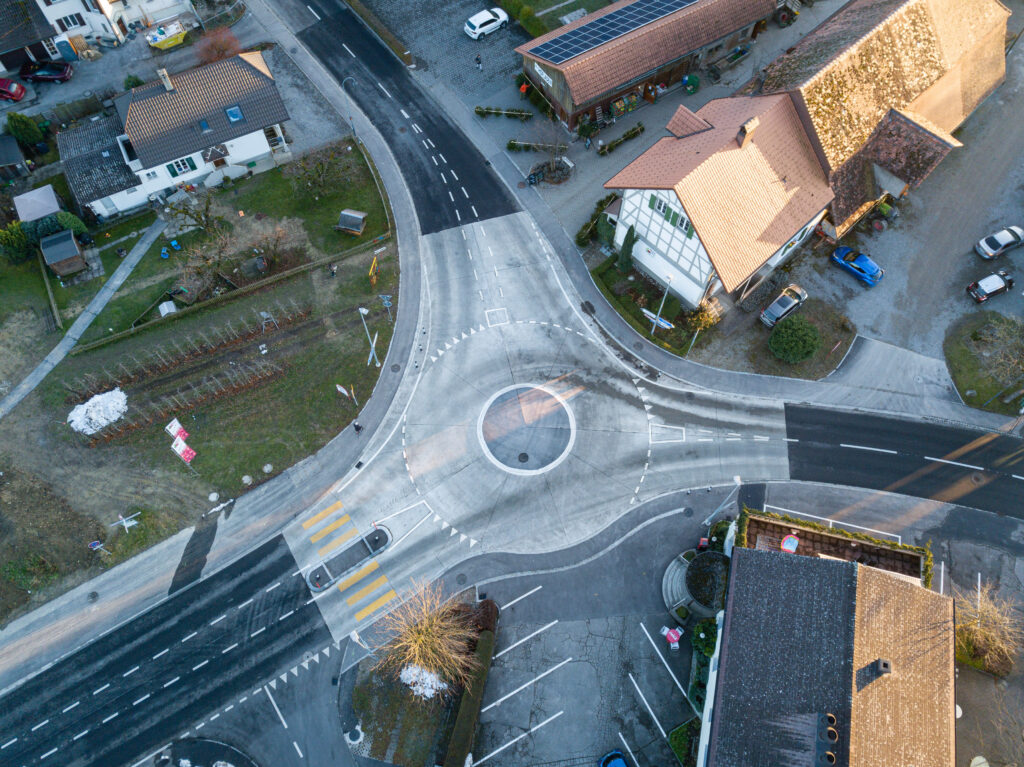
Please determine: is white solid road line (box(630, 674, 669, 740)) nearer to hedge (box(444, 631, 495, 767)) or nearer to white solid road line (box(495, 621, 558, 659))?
white solid road line (box(495, 621, 558, 659))

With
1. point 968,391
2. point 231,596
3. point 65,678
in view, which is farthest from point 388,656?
point 968,391

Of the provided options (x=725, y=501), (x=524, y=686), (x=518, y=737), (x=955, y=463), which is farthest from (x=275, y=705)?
(x=955, y=463)

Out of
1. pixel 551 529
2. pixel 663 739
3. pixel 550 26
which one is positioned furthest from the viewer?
pixel 550 26

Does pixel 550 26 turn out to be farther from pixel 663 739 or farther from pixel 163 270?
pixel 663 739

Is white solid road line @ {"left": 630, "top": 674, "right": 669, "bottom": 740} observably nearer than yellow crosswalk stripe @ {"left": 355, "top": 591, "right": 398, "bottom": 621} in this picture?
Yes

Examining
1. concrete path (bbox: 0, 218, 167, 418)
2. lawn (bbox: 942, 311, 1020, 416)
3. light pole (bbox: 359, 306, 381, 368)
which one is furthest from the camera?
light pole (bbox: 359, 306, 381, 368)

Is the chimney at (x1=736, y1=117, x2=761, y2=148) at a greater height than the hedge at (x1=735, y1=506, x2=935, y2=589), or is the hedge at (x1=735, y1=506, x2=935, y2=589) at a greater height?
the chimney at (x1=736, y1=117, x2=761, y2=148)

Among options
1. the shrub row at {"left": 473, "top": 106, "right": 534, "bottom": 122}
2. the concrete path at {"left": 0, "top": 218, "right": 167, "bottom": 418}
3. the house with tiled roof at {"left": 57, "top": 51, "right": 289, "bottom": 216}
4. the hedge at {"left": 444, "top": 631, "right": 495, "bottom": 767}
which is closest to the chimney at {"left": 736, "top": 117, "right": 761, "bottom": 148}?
the shrub row at {"left": 473, "top": 106, "right": 534, "bottom": 122}

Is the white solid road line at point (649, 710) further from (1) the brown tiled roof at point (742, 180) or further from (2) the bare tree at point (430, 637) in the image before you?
(1) the brown tiled roof at point (742, 180)

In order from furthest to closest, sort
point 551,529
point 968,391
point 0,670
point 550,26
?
point 550,26 < point 968,391 < point 551,529 < point 0,670
